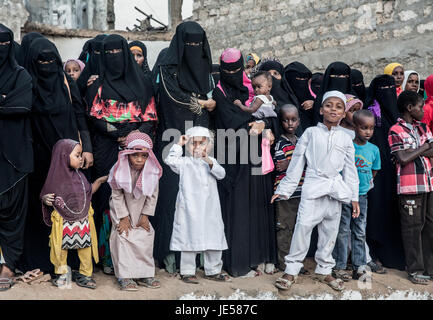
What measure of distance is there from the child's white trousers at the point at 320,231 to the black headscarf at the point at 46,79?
208 centimetres

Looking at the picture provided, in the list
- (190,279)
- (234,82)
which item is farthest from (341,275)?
(234,82)

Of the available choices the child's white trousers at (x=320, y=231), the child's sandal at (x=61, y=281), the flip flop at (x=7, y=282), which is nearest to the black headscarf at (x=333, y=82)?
the child's white trousers at (x=320, y=231)

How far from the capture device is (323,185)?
4.23 metres

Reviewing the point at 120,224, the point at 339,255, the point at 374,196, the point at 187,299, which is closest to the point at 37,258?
the point at 120,224

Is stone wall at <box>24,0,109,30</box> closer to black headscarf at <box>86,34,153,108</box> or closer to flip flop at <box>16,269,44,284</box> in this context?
black headscarf at <box>86,34,153,108</box>

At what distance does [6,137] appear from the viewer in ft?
12.7

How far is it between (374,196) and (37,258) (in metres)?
3.05

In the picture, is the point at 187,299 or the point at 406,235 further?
the point at 406,235

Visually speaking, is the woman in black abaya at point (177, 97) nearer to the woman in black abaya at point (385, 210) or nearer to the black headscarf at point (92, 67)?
the black headscarf at point (92, 67)

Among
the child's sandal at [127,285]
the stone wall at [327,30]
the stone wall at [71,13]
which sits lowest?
the child's sandal at [127,285]

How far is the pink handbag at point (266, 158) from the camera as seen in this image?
179 inches

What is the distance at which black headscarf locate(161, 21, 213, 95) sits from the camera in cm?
437
